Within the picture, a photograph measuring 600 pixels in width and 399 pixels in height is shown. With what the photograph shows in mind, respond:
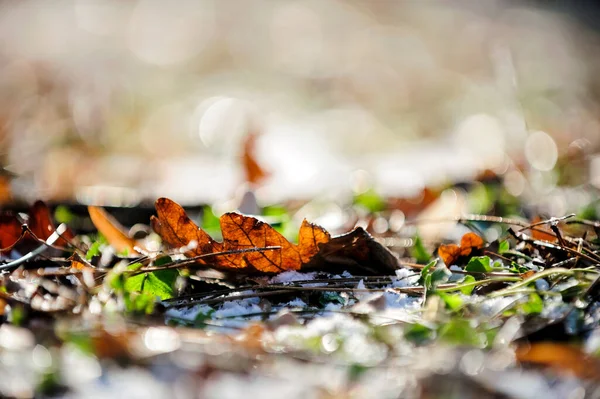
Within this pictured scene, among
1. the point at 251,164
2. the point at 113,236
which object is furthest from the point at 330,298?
the point at 251,164

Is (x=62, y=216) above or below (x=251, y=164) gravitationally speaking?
above

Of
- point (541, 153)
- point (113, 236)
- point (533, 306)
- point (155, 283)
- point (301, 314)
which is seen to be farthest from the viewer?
point (541, 153)

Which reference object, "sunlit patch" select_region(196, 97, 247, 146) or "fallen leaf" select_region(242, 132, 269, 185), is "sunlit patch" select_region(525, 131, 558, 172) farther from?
"sunlit patch" select_region(196, 97, 247, 146)

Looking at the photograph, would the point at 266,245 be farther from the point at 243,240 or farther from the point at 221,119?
the point at 221,119

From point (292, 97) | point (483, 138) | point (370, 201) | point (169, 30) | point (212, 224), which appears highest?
point (212, 224)

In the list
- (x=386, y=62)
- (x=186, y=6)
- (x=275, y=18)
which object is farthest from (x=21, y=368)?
(x=186, y=6)

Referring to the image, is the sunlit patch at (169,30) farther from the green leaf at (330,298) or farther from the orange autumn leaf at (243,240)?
the green leaf at (330,298)

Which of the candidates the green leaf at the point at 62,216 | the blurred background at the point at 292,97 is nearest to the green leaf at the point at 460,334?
the green leaf at the point at 62,216

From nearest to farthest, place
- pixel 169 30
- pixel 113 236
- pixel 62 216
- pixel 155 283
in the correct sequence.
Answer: pixel 155 283 → pixel 113 236 → pixel 62 216 → pixel 169 30
